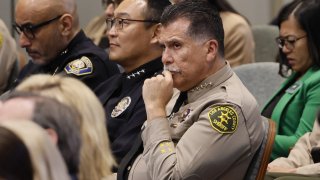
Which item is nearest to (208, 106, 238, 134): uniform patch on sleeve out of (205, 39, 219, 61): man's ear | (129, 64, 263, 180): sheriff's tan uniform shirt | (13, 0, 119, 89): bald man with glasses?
(129, 64, 263, 180): sheriff's tan uniform shirt

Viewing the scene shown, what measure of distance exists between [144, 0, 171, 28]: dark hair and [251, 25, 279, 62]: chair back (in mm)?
1608

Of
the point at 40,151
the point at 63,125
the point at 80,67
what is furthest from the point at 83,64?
the point at 40,151

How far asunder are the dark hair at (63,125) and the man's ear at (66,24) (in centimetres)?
199

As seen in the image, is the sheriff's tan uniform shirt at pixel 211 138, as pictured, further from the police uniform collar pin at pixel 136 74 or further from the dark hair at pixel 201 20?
the police uniform collar pin at pixel 136 74

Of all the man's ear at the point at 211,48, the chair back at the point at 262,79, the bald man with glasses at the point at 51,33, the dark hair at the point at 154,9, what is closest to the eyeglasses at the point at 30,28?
the bald man with glasses at the point at 51,33

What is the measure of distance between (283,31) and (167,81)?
2.91 feet

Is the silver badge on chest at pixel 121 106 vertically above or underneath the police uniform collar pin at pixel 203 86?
underneath

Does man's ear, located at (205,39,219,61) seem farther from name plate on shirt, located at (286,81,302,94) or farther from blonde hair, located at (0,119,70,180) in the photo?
blonde hair, located at (0,119,70,180)

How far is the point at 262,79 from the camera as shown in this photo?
407 centimetres

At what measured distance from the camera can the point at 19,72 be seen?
14.6 feet

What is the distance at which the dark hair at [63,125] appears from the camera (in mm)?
2014

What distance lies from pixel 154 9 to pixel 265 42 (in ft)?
5.65

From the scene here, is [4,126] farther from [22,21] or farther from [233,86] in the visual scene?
[22,21]

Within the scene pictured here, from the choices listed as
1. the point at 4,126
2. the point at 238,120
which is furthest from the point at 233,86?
the point at 4,126
